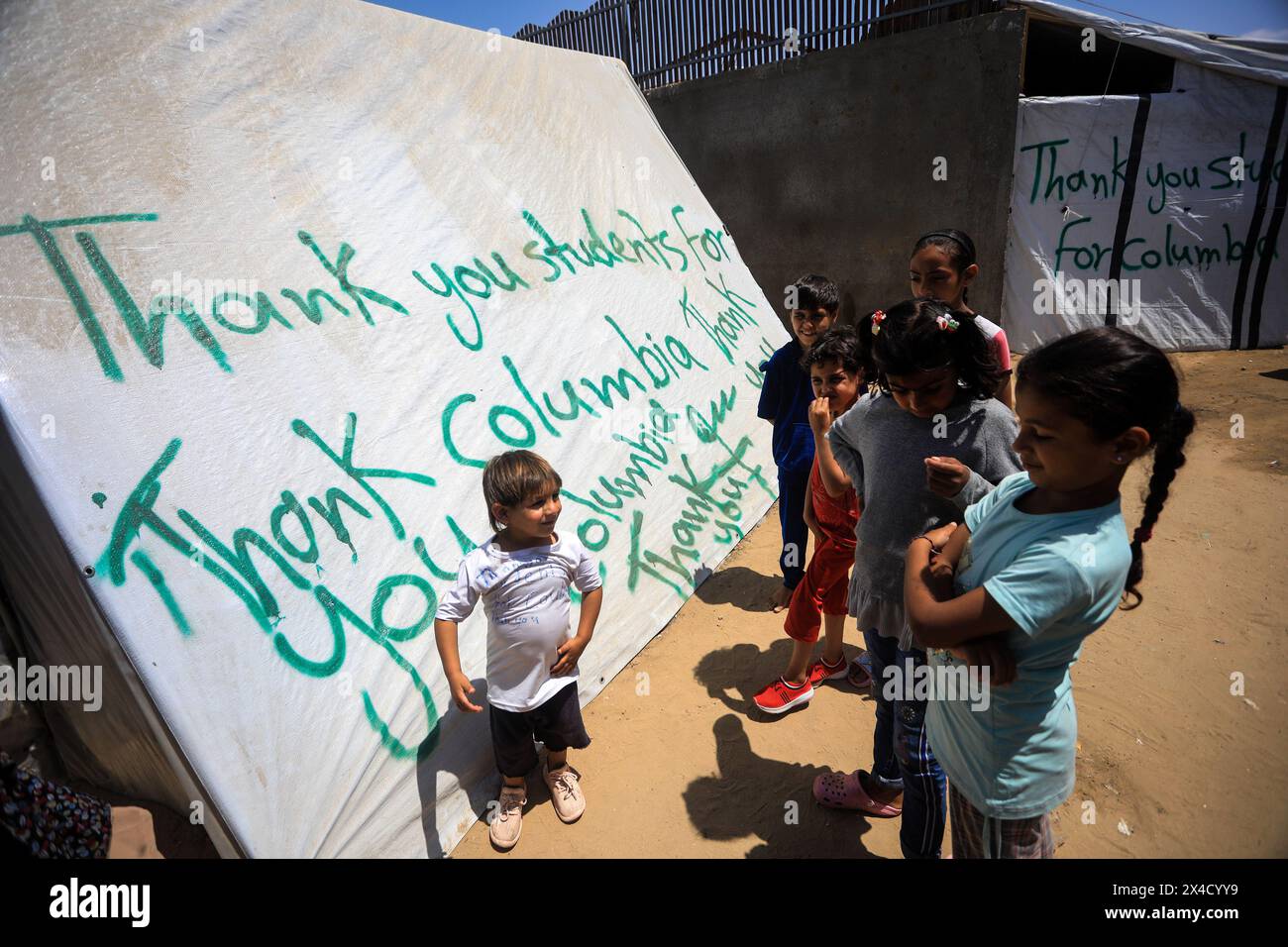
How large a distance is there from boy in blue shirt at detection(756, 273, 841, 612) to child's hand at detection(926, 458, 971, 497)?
131 centimetres

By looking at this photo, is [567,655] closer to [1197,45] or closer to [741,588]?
[741,588]

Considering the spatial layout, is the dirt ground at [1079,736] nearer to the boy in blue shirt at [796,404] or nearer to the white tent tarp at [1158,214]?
the boy in blue shirt at [796,404]

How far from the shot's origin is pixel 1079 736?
2.34 metres

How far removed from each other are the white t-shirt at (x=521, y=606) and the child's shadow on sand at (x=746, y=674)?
84cm

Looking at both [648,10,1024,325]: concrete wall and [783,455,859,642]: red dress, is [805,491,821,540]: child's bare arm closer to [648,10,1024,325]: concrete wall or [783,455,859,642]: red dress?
[783,455,859,642]: red dress

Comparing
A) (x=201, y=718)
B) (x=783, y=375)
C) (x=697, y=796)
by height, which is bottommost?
(x=697, y=796)

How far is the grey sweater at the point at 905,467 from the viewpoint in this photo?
1.61 meters

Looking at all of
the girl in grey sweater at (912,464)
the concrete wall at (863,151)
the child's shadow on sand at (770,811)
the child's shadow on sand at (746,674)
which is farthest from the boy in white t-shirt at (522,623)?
the concrete wall at (863,151)

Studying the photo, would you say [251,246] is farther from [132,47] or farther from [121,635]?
[121,635]

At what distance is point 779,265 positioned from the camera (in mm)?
7852

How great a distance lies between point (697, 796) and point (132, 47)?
3.11 m

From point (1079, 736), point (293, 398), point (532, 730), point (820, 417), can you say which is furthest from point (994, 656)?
point (293, 398)

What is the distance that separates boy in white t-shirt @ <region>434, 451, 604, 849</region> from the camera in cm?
190
